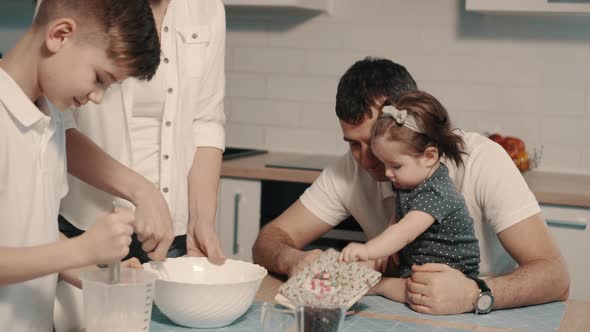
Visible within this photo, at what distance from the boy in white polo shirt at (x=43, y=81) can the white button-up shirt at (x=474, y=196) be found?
0.97 metres

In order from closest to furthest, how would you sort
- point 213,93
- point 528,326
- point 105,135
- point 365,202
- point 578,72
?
1. point 528,326
2. point 105,135
3. point 213,93
4. point 365,202
5. point 578,72

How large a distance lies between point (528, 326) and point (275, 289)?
21.9 inches

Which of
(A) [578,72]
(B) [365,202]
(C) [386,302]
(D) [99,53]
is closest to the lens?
(D) [99,53]

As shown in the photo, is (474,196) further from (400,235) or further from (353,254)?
(353,254)

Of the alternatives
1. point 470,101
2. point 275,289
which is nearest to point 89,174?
point 275,289

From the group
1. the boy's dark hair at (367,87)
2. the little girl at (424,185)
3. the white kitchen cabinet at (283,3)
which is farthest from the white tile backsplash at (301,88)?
the little girl at (424,185)

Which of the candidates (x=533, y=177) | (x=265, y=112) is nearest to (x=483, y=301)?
(x=533, y=177)

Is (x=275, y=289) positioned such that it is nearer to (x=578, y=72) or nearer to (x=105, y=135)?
(x=105, y=135)

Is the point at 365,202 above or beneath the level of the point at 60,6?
beneath

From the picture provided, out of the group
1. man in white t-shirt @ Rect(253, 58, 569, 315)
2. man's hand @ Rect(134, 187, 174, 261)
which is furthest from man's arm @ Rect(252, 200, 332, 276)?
man's hand @ Rect(134, 187, 174, 261)

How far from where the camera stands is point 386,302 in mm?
1835

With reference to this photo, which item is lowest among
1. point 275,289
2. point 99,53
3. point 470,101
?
point 275,289

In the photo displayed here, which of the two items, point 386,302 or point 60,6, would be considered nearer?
point 60,6

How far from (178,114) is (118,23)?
0.76 m
